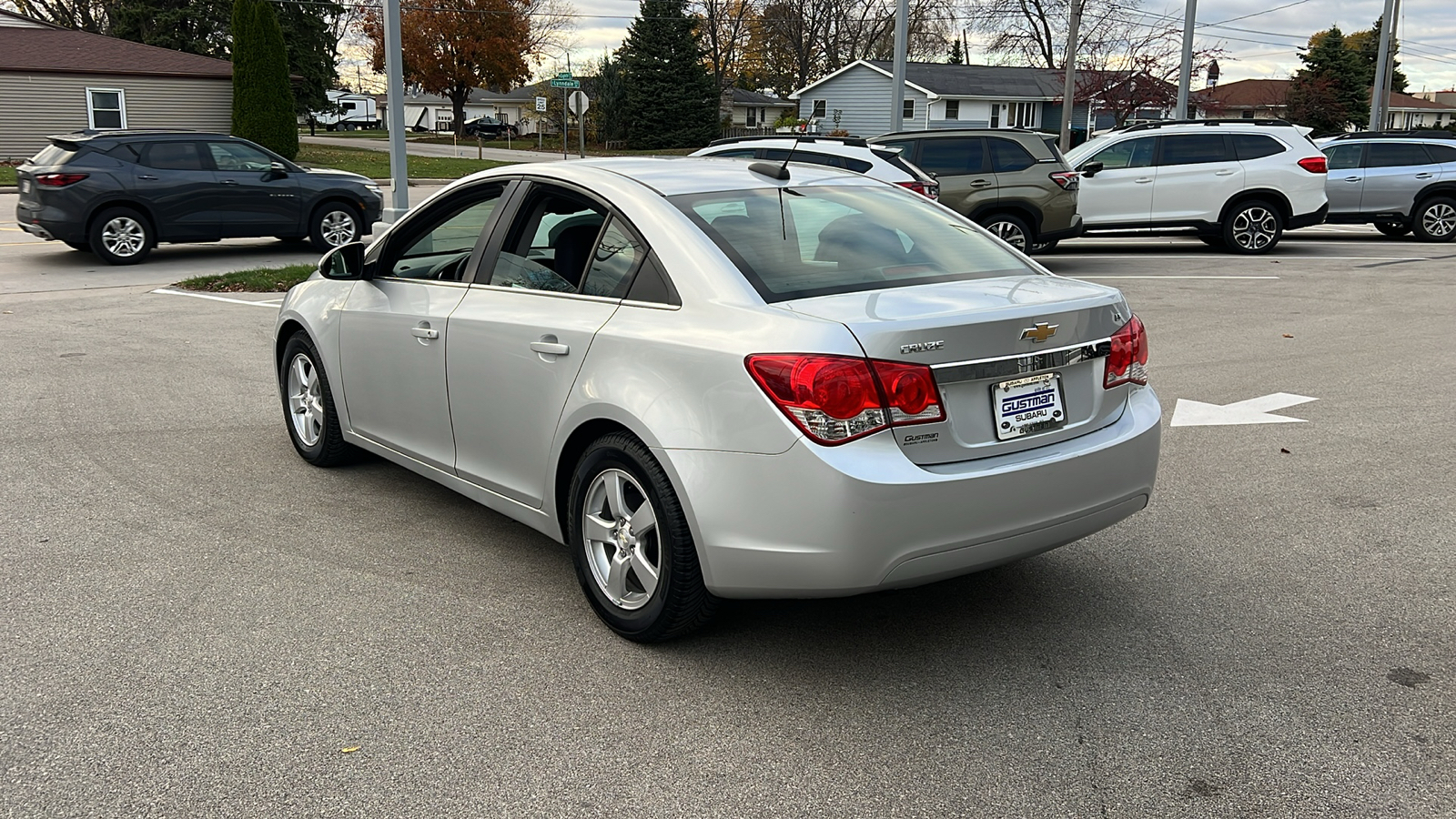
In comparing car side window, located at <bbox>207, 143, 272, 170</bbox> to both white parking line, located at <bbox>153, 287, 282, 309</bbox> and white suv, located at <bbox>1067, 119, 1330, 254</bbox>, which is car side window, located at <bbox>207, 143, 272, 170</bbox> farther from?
white suv, located at <bbox>1067, 119, 1330, 254</bbox>

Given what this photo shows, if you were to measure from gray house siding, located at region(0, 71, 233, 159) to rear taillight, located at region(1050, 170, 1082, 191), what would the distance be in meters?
26.0

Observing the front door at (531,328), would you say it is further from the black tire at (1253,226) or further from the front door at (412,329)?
the black tire at (1253,226)

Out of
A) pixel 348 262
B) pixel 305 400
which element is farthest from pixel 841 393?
pixel 305 400

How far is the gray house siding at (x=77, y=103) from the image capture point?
3359 centimetres

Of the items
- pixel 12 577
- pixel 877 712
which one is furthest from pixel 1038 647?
pixel 12 577

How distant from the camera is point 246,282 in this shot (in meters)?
→ 13.3

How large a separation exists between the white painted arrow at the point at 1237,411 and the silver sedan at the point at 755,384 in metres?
3.03

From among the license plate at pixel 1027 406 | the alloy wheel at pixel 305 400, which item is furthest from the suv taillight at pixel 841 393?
the alloy wheel at pixel 305 400

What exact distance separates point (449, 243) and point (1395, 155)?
18390mm

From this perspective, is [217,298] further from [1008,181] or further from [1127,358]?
[1127,358]

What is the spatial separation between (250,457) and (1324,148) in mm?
18304

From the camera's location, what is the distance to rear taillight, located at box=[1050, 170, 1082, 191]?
14.8 metres

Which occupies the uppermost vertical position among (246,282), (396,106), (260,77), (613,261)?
(260,77)

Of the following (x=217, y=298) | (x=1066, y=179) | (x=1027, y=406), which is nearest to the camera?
(x=1027, y=406)
